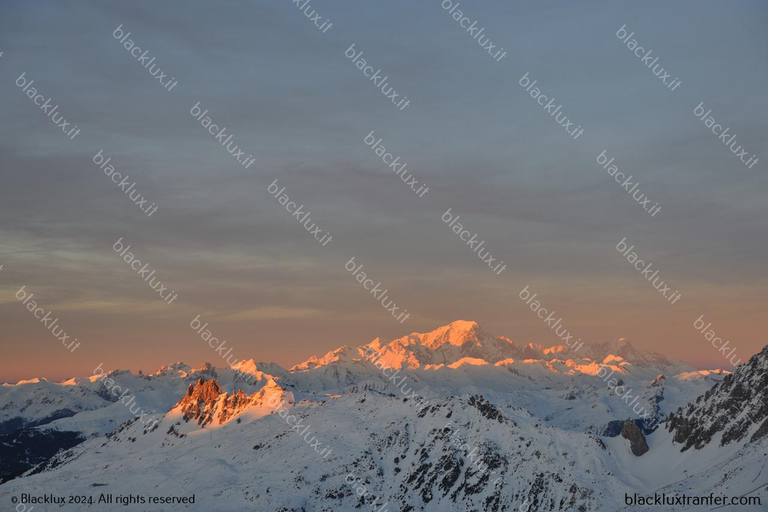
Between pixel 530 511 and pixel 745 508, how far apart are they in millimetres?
57979

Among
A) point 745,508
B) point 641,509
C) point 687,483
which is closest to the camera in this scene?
point 745,508

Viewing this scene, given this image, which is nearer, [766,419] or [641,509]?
[641,509]

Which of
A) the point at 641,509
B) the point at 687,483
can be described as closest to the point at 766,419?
the point at 687,483

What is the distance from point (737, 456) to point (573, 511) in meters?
41.9

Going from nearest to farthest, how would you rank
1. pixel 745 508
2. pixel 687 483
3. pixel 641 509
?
pixel 745 508
pixel 641 509
pixel 687 483

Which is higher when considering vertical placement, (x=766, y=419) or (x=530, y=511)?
(x=530, y=511)

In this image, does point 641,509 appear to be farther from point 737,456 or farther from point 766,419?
point 766,419

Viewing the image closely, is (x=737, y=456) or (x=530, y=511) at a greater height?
(x=530, y=511)

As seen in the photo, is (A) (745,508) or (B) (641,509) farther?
(B) (641,509)

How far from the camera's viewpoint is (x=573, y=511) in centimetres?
18962

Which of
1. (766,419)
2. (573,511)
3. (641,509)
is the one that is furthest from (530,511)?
(766,419)

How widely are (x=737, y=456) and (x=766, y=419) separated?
17.4 m

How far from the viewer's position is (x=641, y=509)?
6944 inches

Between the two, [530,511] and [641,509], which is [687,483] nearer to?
[641,509]
